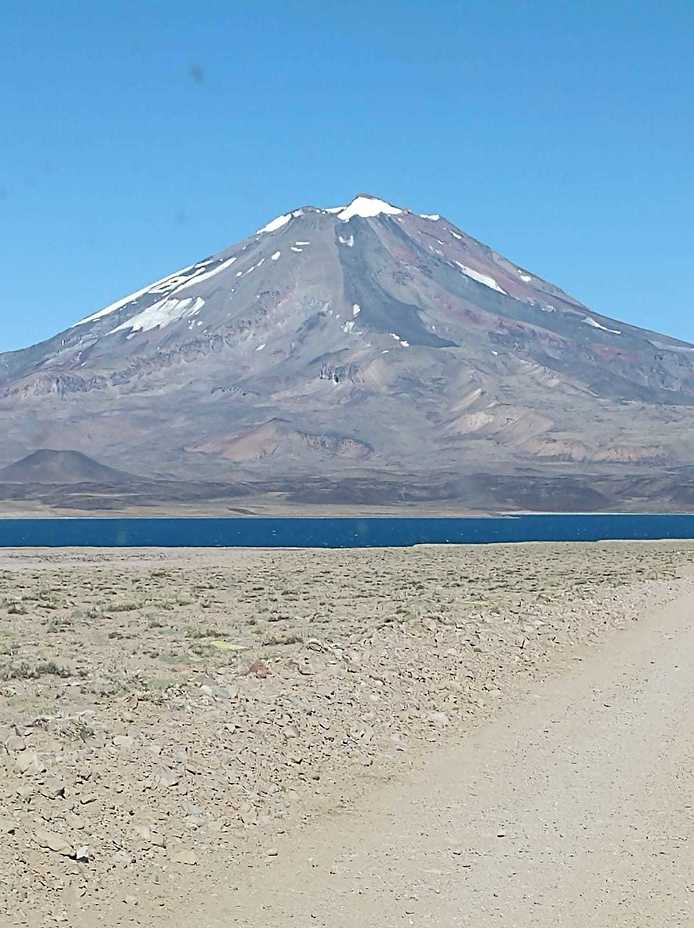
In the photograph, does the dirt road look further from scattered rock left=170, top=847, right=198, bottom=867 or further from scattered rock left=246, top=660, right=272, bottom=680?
scattered rock left=246, top=660, right=272, bottom=680

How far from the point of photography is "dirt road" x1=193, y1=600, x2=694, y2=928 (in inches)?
312

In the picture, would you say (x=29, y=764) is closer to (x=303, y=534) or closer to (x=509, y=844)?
(x=509, y=844)

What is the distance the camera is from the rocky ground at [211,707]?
8664 millimetres

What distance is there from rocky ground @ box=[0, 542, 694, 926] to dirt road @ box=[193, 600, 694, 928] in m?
0.43

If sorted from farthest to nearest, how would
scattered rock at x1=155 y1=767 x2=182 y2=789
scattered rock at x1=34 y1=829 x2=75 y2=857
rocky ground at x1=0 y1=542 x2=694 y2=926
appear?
scattered rock at x1=155 y1=767 x2=182 y2=789
rocky ground at x1=0 y1=542 x2=694 y2=926
scattered rock at x1=34 y1=829 x2=75 y2=857

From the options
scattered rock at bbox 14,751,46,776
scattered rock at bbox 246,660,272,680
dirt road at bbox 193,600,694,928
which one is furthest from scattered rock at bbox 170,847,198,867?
scattered rock at bbox 246,660,272,680

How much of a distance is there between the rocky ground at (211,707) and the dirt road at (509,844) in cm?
43

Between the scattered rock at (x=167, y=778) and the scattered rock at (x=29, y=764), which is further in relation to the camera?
the scattered rock at (x=167, y=778)

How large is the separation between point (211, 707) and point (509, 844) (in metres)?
3.94

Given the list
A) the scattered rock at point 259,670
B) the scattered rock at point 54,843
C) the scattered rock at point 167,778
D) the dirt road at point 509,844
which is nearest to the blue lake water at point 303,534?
the scattered rock at point 259,670

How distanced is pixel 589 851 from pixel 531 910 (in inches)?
48.4

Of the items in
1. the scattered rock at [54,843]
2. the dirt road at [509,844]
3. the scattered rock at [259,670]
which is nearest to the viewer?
the dirt road at [509,844]

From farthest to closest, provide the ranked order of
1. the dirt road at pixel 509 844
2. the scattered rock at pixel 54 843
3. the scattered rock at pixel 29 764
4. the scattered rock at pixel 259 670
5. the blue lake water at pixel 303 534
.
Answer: the blue lake water at pixel 303 534 → the scattered rock at pixel 259 670 → the scattered rock at pixel 29 764 → the scattered rock at pixel 54 843 → the dirt road at pixel 509 844

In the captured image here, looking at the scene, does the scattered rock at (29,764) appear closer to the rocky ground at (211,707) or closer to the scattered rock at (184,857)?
the rocky ground at (211,707)
